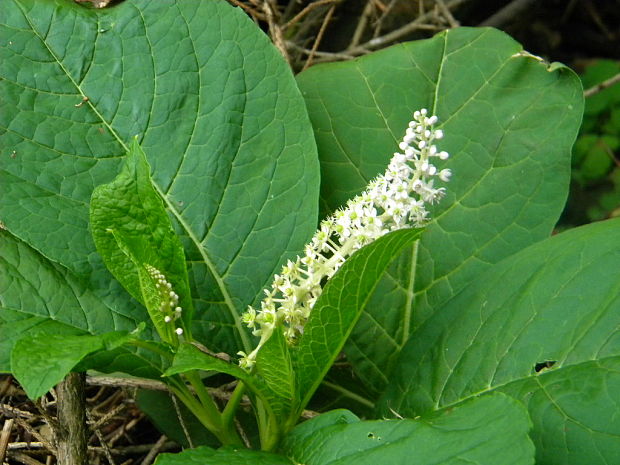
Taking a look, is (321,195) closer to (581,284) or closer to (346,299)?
(346,299)

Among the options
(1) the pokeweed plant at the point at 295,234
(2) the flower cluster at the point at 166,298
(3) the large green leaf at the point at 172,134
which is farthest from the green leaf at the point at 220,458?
(3) the large green leaf at the point at 172,134

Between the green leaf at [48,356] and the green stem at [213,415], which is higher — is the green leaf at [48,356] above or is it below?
above

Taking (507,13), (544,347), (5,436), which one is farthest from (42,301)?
(507,13)

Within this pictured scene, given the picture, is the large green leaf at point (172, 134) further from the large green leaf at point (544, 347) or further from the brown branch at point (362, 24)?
the brown branch at point (362, 24)

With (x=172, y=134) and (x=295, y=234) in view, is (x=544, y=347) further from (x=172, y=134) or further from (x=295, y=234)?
(x=172, y=134)

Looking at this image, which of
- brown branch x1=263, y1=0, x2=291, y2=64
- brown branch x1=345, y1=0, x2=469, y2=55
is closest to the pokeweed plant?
brown branch x1=263, y1=0, x2=291, y2=64

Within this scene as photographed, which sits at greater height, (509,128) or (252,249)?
(509,128)

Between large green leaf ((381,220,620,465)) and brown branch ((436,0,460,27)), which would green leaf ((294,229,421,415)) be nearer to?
large green leaf ((381,220,620,465))

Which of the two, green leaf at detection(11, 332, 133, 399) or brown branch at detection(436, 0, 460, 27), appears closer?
green leaf at detection(11, 332, 133, 399)

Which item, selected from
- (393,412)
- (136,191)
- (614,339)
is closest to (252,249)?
(136,191)
